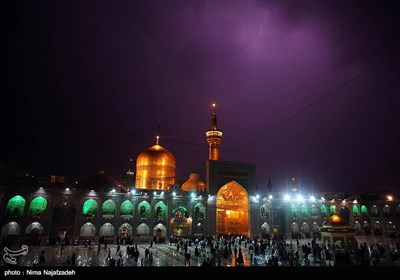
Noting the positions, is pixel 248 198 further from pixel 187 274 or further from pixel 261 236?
pixel 187 274

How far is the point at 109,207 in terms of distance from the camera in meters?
35.1

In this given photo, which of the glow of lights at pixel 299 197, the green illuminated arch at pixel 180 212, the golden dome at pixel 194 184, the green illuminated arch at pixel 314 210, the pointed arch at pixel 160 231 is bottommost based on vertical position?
the pointed arch at pixel 160 231

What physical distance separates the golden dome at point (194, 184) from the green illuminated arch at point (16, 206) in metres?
20.6

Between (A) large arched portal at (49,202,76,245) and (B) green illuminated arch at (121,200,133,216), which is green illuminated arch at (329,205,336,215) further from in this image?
(A) large arched portal at (49,202,76,245)

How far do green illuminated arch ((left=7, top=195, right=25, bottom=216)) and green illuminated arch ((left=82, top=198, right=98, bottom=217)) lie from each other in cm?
613

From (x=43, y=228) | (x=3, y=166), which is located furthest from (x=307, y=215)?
(x=3, y=166)

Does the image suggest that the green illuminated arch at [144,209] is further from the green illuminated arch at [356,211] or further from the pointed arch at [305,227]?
the green illuminated arch at [356,211]

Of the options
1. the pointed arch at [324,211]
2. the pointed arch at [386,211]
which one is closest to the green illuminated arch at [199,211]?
the pointed arch at [324,211]

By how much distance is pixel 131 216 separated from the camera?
34.9 m

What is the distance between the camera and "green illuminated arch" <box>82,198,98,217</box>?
33.7 meters

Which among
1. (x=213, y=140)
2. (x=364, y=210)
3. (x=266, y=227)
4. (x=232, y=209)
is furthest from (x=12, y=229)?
(x=364, y=210)

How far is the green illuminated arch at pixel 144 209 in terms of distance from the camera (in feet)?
117

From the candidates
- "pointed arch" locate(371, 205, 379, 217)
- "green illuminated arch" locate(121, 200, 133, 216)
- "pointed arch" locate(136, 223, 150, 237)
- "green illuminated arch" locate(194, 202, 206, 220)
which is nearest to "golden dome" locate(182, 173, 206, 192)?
"green illuminated arch" locate(194, 202, 206, 220)

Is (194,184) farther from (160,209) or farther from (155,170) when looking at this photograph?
(160,209)
